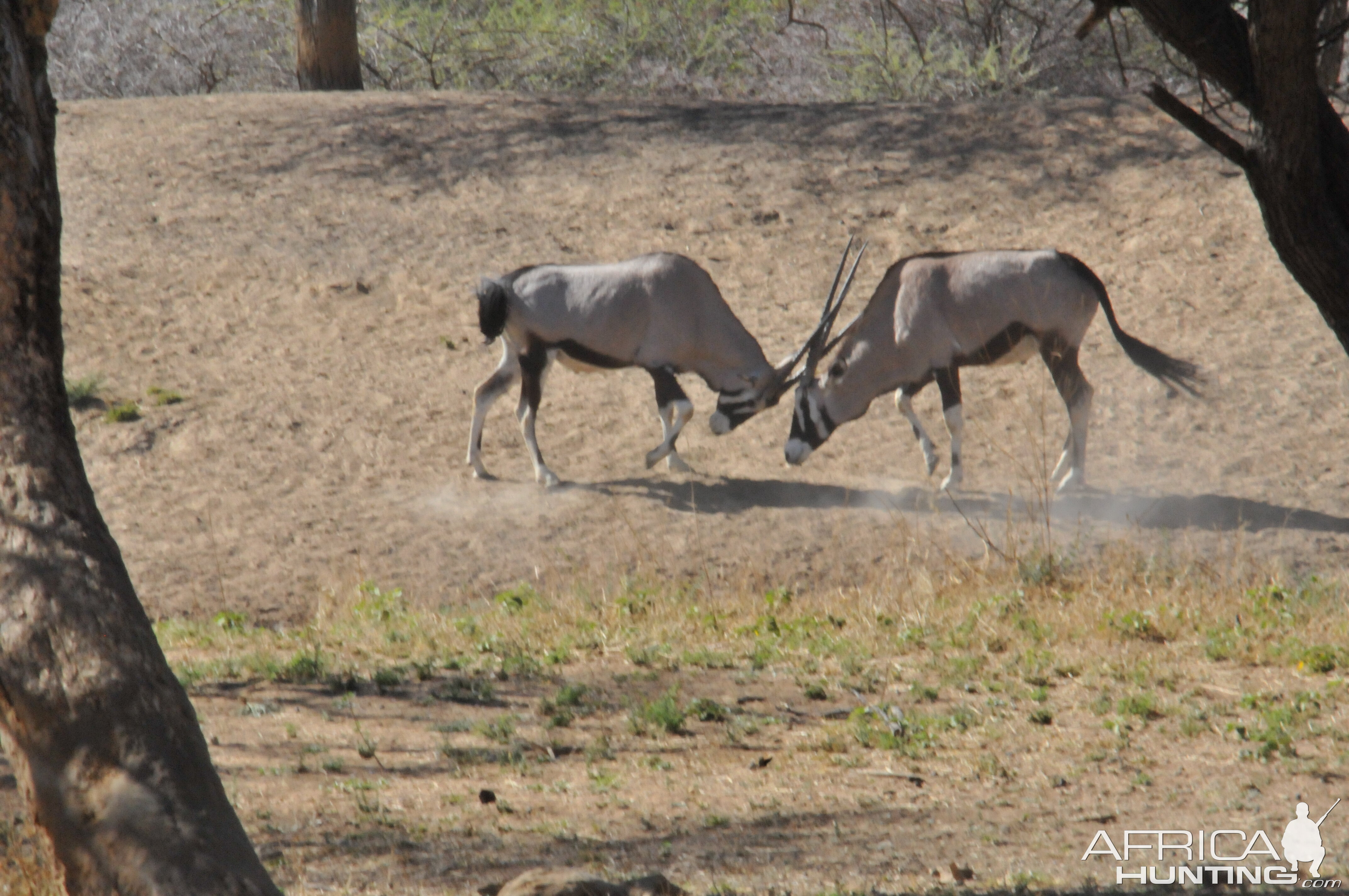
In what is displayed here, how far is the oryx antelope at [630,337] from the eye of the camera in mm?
9359

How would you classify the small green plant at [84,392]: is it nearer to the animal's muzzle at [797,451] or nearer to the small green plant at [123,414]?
the small green plant at [123,414]

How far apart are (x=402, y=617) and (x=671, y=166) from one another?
27.9 ft

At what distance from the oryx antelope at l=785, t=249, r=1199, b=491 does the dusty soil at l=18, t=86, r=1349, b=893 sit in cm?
36

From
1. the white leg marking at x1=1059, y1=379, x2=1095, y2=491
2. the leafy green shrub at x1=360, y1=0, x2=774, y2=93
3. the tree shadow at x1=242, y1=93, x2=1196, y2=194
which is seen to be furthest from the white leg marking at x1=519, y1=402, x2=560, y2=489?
the leafy green shrub at x1=360, y1=0, x2=774, y2=93

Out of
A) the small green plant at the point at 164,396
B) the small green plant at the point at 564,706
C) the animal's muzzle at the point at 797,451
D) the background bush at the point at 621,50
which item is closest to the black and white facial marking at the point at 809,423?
the animal's muzzle at the point at 797,451

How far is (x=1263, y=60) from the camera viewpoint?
4031 millimetres

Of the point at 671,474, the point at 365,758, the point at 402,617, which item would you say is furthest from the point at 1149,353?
the point at 365,758

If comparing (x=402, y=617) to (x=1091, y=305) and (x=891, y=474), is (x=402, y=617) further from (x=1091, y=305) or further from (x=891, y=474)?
(x=1091, y=305)

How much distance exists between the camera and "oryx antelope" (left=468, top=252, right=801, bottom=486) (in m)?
9.36

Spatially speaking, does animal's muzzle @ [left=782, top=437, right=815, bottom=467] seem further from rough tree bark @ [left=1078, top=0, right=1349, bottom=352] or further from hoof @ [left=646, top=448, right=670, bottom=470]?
rough tree bark @ [left=1078, top=0, right=1349, bottom=352]

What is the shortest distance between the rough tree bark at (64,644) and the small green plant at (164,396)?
24.5 feet

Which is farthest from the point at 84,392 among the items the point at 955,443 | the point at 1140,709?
the point at 1140,709

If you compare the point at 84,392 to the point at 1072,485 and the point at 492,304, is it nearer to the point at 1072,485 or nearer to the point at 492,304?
the point at 492,304

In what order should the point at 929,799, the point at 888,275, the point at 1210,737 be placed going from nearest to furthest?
the point at 929,799
the point at 1210,737
the point at 888,275
